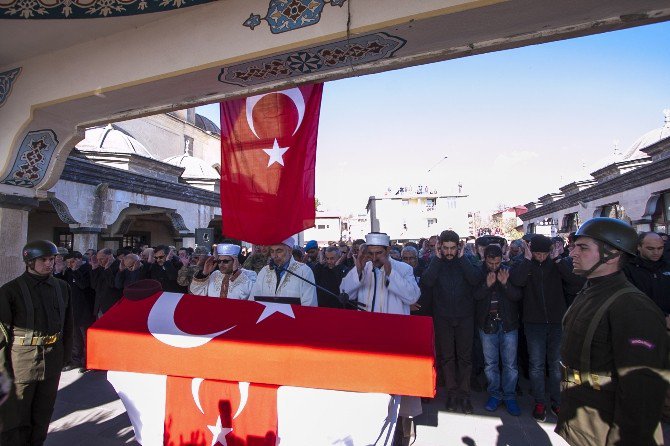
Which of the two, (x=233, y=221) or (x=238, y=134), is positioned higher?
(x=238, y=134)

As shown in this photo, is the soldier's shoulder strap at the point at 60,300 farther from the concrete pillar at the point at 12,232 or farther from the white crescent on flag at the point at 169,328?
the concrete pillar at the point at 12,232

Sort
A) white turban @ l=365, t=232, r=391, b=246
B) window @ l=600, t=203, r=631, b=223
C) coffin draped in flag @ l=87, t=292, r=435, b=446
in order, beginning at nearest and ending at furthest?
coffin draped in flag @ l=87, t=292, r=435, b=446 → white turban @ l=365, t=232, r=391, b=246 → window @ l=600, t=203, r=631, b=223

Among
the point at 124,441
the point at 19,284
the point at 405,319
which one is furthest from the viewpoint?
the point at 124,441

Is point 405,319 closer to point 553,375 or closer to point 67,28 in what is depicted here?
point 553,375

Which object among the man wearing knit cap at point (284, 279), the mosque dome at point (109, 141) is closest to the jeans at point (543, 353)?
the man wearing knit cap at point (284, 279)

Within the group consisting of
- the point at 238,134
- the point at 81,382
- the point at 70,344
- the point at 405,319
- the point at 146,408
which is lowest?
the point at 81,382

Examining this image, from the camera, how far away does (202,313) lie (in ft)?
9.82

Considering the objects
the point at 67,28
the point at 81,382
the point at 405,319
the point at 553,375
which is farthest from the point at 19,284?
the point at 553,375

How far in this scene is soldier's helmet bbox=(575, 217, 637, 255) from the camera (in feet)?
6.98

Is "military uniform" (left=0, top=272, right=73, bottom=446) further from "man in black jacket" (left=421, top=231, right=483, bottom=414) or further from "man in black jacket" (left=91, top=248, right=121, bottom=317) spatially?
"man in black jacket" (left=421, top=231, right=483, bottom=414)

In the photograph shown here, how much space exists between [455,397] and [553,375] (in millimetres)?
1133

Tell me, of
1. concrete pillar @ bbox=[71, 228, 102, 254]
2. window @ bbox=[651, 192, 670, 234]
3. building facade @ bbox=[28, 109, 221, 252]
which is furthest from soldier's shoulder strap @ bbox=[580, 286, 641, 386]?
concrete pillar @ bbox=[71, 228, 102, 254]

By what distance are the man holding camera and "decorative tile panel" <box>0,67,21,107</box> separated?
5542 millimetres

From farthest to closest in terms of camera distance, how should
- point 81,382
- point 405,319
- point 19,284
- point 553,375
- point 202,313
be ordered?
1. point 81,382
2. point 553,375
3. point 19,284
4. point 202,313
5. point 405,319
